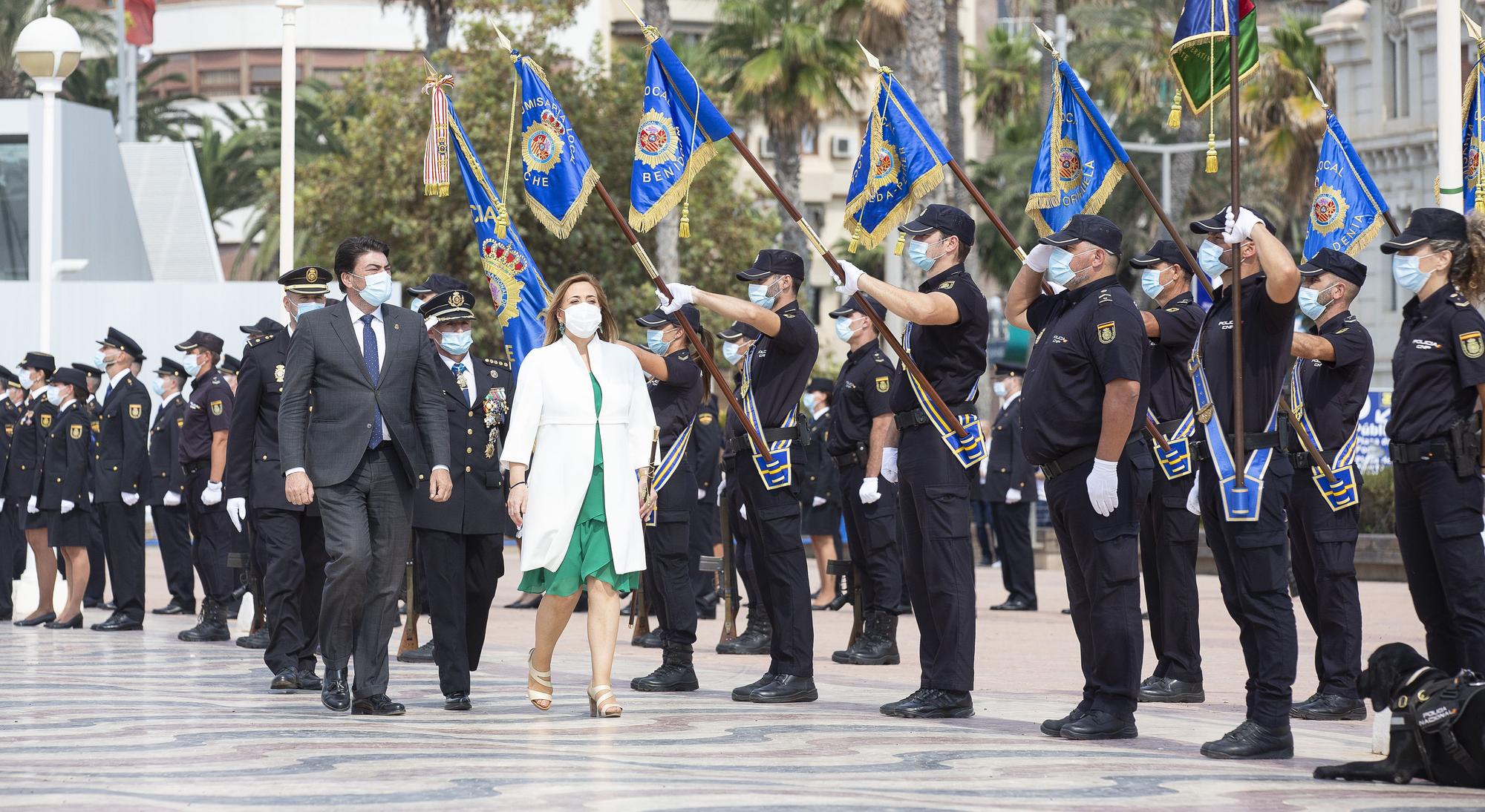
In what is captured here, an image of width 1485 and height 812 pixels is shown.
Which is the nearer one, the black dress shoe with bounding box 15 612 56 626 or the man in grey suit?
the man in grey suit

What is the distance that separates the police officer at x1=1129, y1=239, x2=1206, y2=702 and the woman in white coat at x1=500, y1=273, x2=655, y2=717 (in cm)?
267

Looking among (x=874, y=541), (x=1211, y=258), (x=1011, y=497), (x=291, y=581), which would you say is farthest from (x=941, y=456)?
(x=1011, y=497)

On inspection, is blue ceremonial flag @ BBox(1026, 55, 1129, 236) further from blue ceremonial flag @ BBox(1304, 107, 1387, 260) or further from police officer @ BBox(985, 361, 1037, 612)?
police officer @ BBox(985, 361, 1037, 612)

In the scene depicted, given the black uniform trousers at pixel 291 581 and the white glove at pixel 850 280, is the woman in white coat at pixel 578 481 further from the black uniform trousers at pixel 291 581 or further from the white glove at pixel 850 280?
the black uniform trousers at pixel 291 581

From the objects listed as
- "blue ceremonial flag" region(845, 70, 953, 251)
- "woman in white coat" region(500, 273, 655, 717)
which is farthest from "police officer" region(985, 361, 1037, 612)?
"woman in white coat" region(500, 273, 655, 717)

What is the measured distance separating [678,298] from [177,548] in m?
8.36

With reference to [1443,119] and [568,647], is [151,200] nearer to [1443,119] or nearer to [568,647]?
[568,647]

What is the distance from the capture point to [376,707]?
9.32 metres

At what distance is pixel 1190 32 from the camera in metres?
9.45

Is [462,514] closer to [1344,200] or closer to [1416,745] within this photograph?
[1416,745]

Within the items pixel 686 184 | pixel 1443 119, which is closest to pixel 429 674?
pixel 686 184

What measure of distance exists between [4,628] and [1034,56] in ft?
122

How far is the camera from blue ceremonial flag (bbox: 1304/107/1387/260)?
1155 centimetres

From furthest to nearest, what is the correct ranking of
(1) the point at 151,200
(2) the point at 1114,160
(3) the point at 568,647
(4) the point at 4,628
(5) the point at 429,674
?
(1) the point at 151,200 < (4) the point at 4,628 < (3) the point at 568,647 < (5) the point at 429,674 < (2) the point at 1114,160
